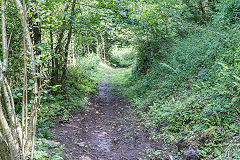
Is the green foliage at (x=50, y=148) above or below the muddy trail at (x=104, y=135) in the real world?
above

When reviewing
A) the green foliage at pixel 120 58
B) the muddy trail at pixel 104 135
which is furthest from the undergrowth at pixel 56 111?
the green foliage at pixel 120 58

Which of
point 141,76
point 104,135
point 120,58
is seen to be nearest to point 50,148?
point 104,135

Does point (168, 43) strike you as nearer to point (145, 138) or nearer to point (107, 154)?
point (145, 138)

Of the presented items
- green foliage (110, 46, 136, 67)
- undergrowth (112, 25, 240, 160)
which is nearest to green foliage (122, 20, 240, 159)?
undergrowth (112, 25, 240, 160)

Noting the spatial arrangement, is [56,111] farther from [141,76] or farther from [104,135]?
[141,76]

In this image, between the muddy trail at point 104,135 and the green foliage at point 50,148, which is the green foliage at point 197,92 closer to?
the muddy trail at point 104,135

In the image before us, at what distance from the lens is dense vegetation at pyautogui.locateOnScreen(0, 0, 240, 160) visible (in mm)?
2557

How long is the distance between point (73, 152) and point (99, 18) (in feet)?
16.2

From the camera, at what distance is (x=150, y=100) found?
7047 mm

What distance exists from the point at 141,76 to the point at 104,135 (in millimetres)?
5667

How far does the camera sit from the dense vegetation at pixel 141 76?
256 centimetres

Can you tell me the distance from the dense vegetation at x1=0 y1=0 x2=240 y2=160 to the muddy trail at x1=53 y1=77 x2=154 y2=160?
0.34 m

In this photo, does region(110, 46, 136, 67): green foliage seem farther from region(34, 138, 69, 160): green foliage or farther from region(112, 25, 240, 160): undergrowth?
region(34, 138, 69, 160): green foliage

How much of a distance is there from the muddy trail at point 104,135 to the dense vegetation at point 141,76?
340 mm
